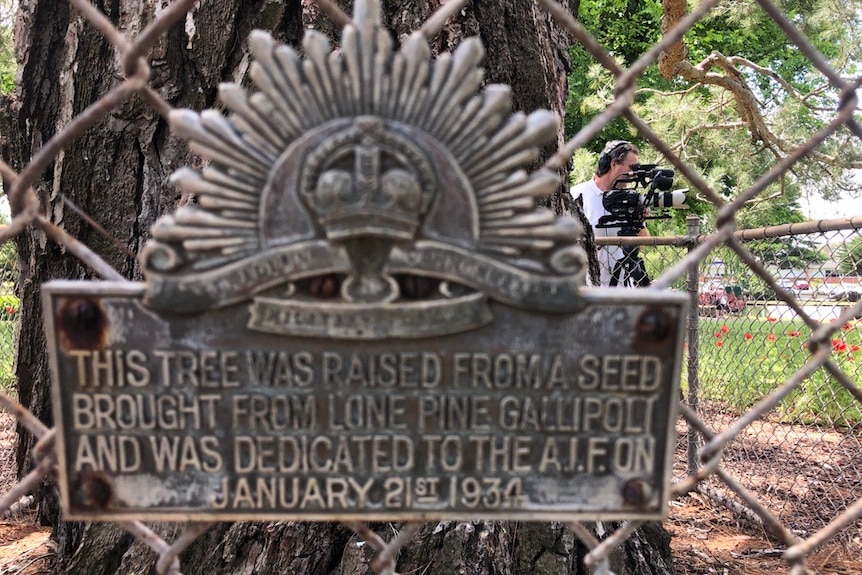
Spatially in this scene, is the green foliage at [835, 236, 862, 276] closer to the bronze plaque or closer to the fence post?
the fence post

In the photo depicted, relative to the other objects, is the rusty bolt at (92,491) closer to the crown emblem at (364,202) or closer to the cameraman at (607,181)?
the crown emblem at (364,202)

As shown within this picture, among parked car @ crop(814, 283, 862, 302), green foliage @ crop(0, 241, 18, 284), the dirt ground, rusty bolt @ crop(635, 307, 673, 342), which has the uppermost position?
rusty bolt @ crop(635, 307, 673, 342)

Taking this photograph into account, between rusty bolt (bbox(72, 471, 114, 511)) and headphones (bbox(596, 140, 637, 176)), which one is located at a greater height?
headphones (bbox(596, 140, 637, 176))

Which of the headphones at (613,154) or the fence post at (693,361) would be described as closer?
the fence post at (693,361)

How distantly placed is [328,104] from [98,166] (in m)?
0.73

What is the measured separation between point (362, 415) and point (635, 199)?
2459 mm

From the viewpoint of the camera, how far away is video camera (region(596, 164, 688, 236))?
288 cm

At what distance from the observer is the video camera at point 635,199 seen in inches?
113

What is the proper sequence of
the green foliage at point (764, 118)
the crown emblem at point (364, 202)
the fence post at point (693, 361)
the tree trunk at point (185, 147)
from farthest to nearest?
1. the green foliage at point (764, 118)
2. the fence post at point (693, 361)
3. the tree trunk at point (185, 147)
4. the crown emblem at point (364, 202)

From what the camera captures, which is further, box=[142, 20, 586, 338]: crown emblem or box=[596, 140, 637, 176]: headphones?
box=[596, 140, 637, 176]: headphones

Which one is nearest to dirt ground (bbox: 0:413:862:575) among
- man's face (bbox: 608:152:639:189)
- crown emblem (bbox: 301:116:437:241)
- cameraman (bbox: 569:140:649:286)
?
cameraman (bbox: 569:140:649:286)

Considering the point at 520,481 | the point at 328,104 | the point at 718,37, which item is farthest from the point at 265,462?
the point at 718,37

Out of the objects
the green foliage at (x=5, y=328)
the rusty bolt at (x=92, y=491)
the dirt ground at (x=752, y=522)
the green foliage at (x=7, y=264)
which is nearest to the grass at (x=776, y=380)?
the dirt ground at (x=752, y=522)

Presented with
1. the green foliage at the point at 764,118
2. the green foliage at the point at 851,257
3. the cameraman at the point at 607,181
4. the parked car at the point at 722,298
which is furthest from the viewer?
the green foliage at the point at 764,118
